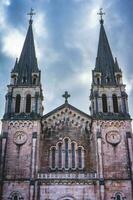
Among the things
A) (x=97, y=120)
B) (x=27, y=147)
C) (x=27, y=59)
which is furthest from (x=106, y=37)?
(x=27, y=147)

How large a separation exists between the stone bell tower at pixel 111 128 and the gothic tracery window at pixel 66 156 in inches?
105

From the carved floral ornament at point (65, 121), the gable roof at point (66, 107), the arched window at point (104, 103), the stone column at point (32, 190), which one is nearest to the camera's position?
the stone column at point (32, 190)

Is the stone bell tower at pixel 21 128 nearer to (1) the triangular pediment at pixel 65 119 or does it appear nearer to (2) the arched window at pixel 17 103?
(2) the arched window at pixel 17 103

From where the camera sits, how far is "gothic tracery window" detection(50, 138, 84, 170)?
37562 millimetres

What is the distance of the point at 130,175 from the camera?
3550 cm

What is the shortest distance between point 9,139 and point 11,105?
473 cm

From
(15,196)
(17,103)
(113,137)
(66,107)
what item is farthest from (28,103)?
(15,196)

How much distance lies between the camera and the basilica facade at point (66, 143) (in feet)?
114

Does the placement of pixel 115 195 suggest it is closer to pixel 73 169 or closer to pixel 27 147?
pixel 73 169

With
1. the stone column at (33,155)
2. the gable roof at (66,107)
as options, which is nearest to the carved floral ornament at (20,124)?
the stone column at (33,155)

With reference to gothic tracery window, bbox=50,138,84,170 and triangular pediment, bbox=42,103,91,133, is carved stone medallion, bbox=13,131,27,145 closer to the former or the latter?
triangular pediment, bbox=42,103,91,133

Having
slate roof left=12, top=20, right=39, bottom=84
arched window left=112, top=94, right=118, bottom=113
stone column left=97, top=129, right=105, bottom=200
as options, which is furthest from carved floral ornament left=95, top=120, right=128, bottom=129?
slate roof left=12, top=20, right=39, bottom=84

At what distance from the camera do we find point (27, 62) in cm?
4509

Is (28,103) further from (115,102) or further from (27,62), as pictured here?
(115,102)
